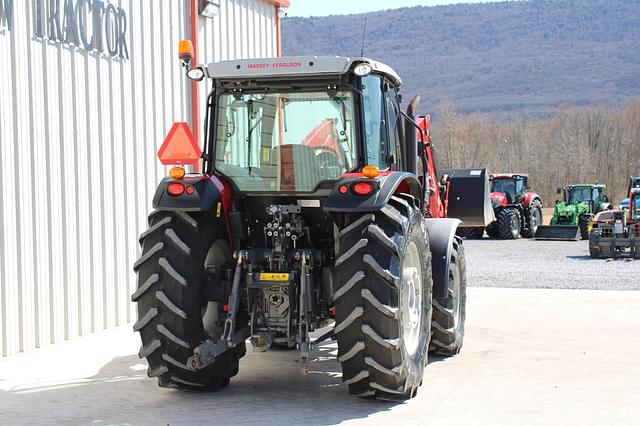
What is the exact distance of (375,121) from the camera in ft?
24.7

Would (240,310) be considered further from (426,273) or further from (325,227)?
(426,273)

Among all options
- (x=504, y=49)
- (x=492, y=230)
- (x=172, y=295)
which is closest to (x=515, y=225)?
(x=492, y=230)

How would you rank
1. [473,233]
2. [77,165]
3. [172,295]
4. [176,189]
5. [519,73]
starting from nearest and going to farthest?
1. [172,295]
2. [176,189]
3. [77,165]
4. [473,233]
5. [519,73]

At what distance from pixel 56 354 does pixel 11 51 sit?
2883 mm

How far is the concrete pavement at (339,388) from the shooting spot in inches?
267

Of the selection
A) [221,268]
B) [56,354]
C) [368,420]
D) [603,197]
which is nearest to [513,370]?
[368,420]

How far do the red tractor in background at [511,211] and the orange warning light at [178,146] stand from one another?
18.4m

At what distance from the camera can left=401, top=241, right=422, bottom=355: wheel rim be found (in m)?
7.30

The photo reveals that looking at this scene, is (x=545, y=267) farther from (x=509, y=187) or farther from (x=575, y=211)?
(x=509, y=187)

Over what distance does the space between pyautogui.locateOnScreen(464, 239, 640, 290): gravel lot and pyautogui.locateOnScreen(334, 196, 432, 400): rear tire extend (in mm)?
9399

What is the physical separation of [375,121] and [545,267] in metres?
13.0

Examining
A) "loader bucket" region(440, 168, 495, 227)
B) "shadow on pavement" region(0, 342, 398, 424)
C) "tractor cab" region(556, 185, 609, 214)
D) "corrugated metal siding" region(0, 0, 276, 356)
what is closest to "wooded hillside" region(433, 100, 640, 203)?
"tractor cab" region(556, 185, 609, 214)

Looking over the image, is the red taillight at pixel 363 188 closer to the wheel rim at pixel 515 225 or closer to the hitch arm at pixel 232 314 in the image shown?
the hitch arm at pixel 232 314

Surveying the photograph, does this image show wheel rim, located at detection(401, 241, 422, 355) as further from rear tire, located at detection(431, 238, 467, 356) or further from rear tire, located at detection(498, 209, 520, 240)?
rear tire, located at detection(498, 209, 520, 240)
